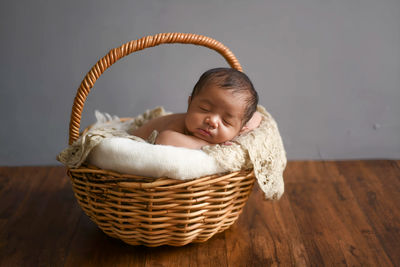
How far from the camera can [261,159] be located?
121 cm

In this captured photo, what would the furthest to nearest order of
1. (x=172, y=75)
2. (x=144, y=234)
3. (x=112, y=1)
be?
1. (x=172, y=75)
2. (x=112, y=1)
3. (x=144, y=234)

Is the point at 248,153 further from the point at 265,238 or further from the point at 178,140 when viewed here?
the point at 265,238

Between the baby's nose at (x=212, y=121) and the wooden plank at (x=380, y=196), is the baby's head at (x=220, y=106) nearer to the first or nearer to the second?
the baby's nose at (x=212, y=121)

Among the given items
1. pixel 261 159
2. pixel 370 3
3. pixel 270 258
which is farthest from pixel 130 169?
pixel 370 3

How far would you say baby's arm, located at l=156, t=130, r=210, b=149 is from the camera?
1.22 metres

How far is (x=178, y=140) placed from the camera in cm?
123

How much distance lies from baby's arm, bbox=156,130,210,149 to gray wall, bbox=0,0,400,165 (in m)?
0.61

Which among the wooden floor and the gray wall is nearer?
the wooden floor

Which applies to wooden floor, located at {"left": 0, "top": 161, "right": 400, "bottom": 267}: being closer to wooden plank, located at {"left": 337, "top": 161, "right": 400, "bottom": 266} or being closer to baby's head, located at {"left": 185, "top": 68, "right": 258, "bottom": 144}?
wooden plank, located at {"left": 337, "top": 161, "right": 400, "bottom": 266}

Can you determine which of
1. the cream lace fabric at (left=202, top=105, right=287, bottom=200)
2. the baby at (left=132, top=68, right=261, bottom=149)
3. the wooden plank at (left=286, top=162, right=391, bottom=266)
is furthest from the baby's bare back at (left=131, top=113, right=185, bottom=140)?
the wooden plank at (left=286, top=162, right=391, bottom=266)

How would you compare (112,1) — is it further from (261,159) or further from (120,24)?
(261,159)

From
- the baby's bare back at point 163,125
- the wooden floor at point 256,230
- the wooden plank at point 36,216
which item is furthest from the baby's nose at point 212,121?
the wooden plank at point 36,216

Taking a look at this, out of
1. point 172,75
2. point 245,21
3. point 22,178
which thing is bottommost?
point 22,178

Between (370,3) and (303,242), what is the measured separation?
1.02 m
